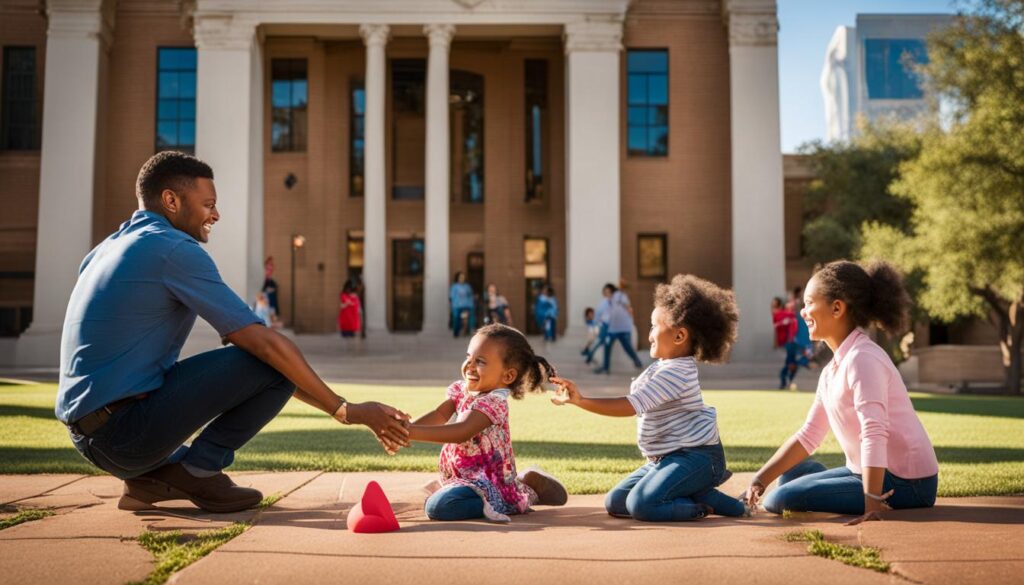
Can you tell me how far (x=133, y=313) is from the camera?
4.40 meters

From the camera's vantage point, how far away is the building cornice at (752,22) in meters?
29.5

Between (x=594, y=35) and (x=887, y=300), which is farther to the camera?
(x=594, y=35)

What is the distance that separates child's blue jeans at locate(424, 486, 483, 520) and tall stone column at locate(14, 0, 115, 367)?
26778 mm

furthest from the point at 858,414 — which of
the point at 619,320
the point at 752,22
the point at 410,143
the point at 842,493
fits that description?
the point at 410,143

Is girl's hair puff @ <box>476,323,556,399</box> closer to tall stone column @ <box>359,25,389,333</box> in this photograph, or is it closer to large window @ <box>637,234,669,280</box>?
tall stone column @ <box>359,25,389,333</box>

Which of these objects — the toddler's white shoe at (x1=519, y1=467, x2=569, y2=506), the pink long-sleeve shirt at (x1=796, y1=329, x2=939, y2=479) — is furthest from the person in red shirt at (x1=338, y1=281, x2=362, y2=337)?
the pink long-sleeve shirt at (x1=796, y1=329, x2=939, y2=479)

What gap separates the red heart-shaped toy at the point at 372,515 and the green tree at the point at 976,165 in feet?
77.2

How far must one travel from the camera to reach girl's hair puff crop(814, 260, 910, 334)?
15.9 feet

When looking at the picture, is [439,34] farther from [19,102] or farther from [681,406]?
[681,406]

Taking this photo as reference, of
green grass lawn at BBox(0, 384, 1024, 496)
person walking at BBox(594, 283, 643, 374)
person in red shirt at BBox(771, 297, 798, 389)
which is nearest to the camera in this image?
green grass lawn at BBox(0, 384, 1024, 496)

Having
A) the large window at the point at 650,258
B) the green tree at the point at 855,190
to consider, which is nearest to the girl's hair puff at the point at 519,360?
the large window at the point at 650,258

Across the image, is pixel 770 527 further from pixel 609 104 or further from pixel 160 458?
pixel 609 104

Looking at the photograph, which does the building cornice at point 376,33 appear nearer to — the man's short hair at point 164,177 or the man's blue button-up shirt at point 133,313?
the man's short hair at point 164,177

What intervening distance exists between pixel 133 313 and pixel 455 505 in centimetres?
165
